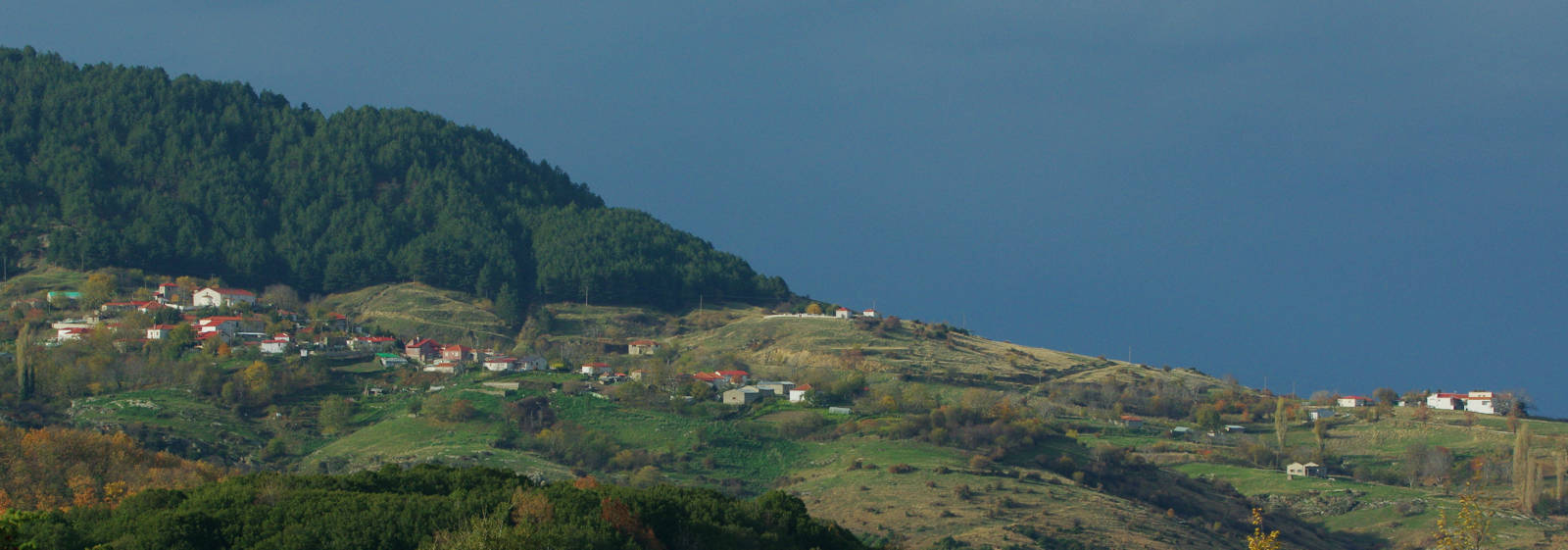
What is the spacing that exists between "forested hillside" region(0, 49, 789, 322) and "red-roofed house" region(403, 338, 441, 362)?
61.4ft

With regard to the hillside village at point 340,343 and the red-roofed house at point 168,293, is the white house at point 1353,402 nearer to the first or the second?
the hillside village at point 340,343

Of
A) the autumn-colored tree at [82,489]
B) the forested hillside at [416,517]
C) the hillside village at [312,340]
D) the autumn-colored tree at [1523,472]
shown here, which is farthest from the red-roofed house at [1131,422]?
the autumn-colored tree at [82,489]

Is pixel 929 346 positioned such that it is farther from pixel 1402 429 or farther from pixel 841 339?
pixel 1402 429

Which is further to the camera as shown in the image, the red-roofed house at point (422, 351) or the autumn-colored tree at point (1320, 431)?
the red-roofed house at point (422, 351)

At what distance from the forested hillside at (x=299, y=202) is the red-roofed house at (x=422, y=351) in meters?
18.7

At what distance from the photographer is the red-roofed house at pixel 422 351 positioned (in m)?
102

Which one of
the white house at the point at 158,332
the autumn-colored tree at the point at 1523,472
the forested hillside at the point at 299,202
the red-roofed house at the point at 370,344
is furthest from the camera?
the forested hillside at the point at 299,202

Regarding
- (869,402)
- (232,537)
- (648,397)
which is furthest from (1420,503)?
(232,537)

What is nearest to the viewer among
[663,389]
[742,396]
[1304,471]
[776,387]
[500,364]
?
[1304,471]

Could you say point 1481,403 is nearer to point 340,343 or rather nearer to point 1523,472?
point 1523,472

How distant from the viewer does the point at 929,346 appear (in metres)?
116

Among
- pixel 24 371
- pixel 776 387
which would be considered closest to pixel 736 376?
pixel 776 387

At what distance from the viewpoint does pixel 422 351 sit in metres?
103

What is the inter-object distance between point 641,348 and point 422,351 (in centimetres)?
1731
